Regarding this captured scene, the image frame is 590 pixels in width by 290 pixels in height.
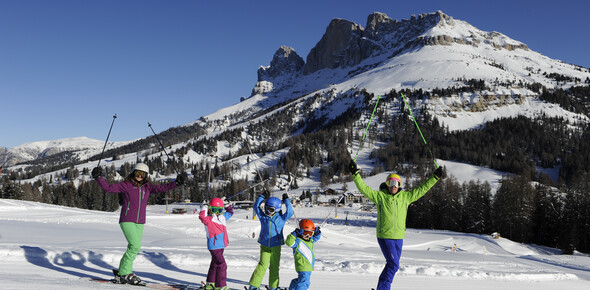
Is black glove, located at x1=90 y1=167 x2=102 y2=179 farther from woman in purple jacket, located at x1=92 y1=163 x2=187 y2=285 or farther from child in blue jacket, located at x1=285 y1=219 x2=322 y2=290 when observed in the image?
child in blue jacket, located at x1=285 y1=219 x2=322 y2=290

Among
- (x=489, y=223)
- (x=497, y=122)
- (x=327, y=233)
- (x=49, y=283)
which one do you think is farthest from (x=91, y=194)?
(x=497, y=122)

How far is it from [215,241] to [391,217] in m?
3.23

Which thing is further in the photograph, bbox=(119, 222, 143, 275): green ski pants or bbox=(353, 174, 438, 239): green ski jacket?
bbox=(119, 222, 143, 275): green ski pants

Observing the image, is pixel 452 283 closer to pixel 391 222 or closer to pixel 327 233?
pixel 391 222

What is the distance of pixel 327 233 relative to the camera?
108ft

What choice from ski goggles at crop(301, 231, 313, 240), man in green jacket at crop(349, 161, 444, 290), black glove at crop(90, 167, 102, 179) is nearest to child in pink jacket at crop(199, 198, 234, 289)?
ski goggles at crop(301, 231, 313, 240)

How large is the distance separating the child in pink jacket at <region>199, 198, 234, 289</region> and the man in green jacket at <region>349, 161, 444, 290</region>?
2.69 m

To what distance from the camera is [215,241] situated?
685 centimetres

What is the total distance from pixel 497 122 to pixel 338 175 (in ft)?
273

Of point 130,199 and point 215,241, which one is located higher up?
point 130,199

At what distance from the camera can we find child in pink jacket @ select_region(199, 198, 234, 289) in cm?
678

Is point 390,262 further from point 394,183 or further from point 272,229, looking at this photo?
point 272,229

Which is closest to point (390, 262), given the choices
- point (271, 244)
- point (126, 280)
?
point (271, 244)

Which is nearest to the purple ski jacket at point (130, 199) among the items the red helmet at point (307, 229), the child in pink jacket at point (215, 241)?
the child in pink jacket at point (215, 241)
